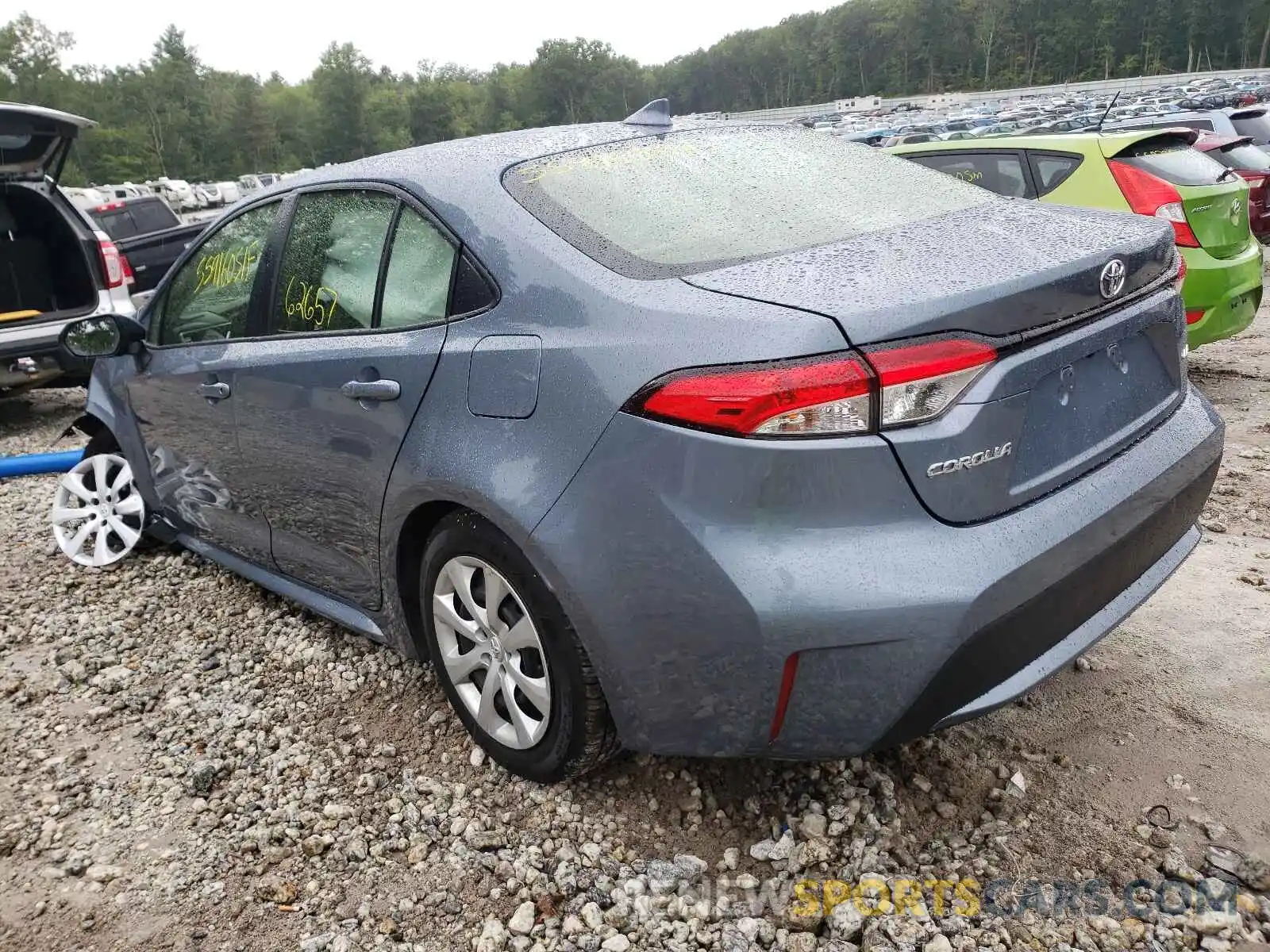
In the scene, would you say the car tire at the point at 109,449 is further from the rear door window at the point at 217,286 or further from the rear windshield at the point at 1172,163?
the rear windshield at the point at 1172,163

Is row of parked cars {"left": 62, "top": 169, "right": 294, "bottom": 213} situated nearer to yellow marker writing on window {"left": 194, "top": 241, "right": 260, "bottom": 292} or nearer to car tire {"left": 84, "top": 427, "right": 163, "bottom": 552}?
car tire {"left": 84, "top": 427, "right": 163, "bottom": 552}

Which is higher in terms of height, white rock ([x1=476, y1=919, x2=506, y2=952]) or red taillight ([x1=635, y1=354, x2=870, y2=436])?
red taillight ([x1=635, y1=354, x2=870, y2=436])

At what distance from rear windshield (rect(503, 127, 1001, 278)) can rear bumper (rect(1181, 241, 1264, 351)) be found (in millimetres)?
3335

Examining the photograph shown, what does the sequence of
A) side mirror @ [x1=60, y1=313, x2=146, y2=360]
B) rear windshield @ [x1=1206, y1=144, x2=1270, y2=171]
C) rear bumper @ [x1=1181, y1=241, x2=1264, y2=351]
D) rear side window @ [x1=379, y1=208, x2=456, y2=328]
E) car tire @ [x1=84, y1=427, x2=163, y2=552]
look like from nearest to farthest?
rear side window @ [x1=379, y1=208, x2=456, y2=328] < side mirror @ [x1=60, y1=313, x2=146, y2=360] < car tire @ [x1=84, y1=427, x2=163, y2=552] < rear bumper @ [x1=1181, y1=241, x2=1264, y2=351] < rear windshield @ [x1=1206, y1=144, x2=1270, y2=171]

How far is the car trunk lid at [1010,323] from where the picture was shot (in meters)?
1.83

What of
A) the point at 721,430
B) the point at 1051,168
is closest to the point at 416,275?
the point at 721,430

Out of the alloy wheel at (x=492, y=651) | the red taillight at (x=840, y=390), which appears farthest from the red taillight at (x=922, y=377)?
the alloy wheel at (x=492, y=651)

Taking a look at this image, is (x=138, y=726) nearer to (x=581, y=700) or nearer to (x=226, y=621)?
(x=226, y=621)

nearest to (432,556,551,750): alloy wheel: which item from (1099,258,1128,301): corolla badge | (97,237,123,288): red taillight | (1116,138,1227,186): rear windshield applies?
(1099,258,1128,301): corolla badge

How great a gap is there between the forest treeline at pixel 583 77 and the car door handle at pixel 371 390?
297 ft

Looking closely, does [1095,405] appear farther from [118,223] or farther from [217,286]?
[118,223]

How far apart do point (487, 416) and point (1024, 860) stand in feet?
5.05

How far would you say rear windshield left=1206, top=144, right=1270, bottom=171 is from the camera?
9844 mm

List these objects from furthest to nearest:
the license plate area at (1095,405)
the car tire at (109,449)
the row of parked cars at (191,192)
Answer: the row of parked cars at (191,192) < the car tire at (109,449) < the license plate area at (1095,405)
